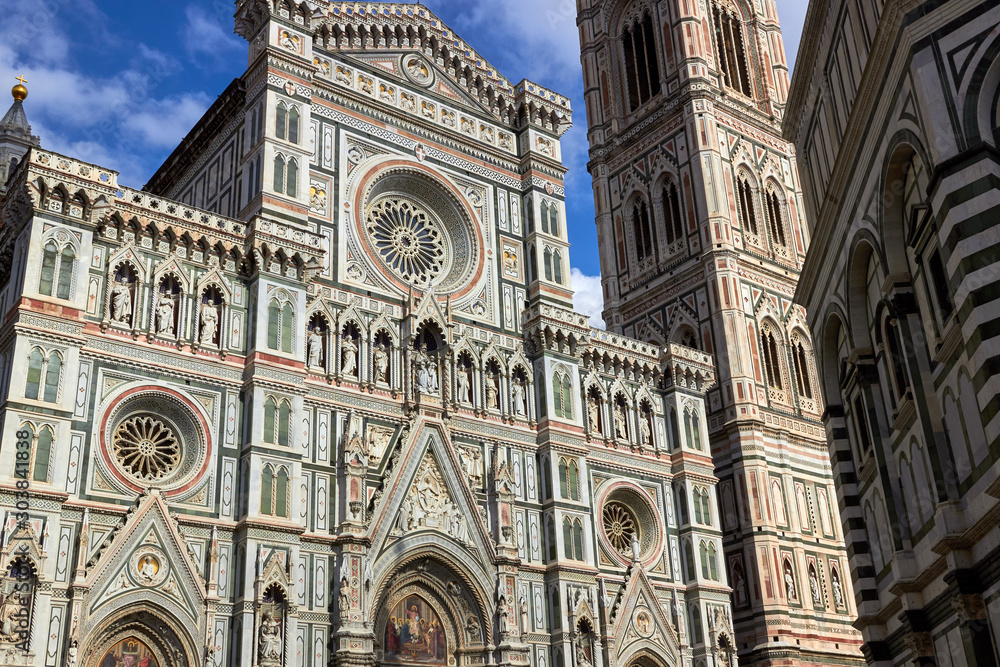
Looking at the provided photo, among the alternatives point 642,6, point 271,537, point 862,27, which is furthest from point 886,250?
point 642,6

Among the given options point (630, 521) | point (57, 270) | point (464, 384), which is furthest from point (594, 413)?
point (57, 270)

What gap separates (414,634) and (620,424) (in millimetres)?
9897

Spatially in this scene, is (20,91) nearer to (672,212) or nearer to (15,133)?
(15,133)

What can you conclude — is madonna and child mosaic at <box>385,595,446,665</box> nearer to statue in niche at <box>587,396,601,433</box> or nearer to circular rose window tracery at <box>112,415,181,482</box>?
circular rose window tracery at <box>112,415,181,482</box>

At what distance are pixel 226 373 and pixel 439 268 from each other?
27.6 ft

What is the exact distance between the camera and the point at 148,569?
21234 millimetres

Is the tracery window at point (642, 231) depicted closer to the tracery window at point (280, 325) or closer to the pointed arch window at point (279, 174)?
the pointed arch window at point (279, 174)

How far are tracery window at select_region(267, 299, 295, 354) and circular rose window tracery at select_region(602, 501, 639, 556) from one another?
11033 millimetres

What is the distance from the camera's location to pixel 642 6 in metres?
45.4

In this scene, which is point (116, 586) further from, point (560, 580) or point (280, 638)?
point (560, 580)

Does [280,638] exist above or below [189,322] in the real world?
below

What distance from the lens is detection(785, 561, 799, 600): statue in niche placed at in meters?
33.8

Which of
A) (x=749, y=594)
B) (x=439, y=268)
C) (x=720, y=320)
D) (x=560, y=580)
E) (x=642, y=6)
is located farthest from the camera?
(x=642, y=6)

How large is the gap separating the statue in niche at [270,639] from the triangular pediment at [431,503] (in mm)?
3492
